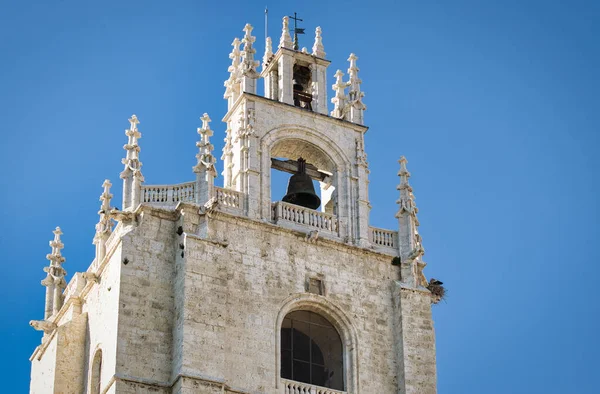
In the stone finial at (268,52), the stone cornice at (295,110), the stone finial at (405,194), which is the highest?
the stone finial at (268,52)

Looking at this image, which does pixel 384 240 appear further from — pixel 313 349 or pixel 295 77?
pixel 295 77

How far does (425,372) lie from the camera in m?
45.6

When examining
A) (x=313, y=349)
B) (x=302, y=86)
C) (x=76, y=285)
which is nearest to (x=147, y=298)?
(x=76, y=285)

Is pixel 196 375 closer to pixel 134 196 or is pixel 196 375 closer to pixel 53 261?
pixel 134 196

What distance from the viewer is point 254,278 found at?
148 ft

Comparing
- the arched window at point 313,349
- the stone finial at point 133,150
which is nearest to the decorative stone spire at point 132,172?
the stone finial at point 133,150

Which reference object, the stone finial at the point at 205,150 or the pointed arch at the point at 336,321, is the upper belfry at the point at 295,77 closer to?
the stone finial at the point at 205,150

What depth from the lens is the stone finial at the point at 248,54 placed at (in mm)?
48031

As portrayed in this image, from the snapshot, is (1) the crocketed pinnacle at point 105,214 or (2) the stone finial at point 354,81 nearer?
(1) the crocketed pinnacle at point 105,214

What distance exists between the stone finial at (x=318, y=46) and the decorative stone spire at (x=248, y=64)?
197 cm

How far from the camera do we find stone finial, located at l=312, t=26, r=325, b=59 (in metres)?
49.8

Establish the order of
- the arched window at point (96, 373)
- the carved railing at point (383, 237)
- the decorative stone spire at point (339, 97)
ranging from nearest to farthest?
1. the arched window at point (96, 373)
2. the carved railing at point (383, 237)
3. the decorative stone spire at point (339, 97)

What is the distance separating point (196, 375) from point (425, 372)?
5.84 meters

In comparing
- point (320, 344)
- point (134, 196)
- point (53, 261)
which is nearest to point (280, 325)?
point (320, 344)
